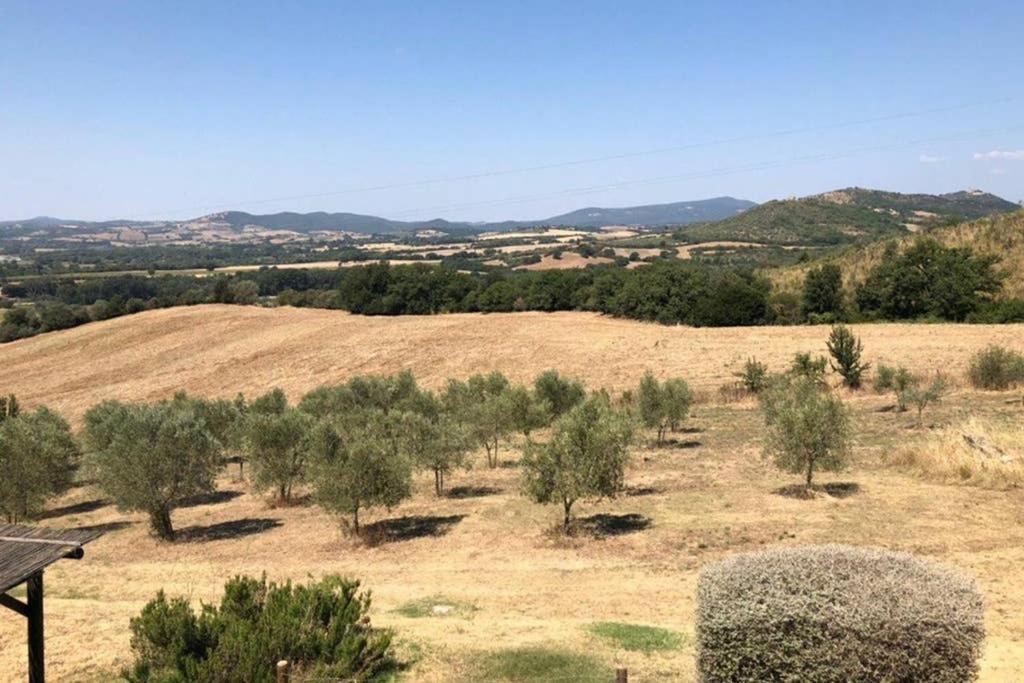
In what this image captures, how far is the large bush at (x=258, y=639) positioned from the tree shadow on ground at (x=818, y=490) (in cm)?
1817

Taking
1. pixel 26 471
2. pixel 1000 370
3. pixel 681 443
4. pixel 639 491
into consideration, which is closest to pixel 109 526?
pixel 26 471

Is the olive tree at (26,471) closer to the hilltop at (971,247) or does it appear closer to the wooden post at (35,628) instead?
the wooden post at (35,628)

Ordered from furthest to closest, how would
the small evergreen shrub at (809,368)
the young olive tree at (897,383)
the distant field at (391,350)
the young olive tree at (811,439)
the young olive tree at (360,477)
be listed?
the distant field at (391,350)
the small evergreen shrub at (809,368)
the young olive tree at (897,383)
the young olive tree at (811,439)
the young olive tree at (360,477)

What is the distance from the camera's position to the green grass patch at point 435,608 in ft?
56.3

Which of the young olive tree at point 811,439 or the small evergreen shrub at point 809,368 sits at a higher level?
the young olive tree at point 811,439

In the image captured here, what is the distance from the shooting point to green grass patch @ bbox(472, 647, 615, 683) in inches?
507

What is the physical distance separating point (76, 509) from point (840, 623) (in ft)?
118

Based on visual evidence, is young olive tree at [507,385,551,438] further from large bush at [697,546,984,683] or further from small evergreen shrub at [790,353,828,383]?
large bush at [697,546,984,683]

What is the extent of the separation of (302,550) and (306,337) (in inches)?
2454

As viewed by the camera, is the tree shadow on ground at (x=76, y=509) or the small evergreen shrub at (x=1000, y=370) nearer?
the tree shadow on ground at (x=76, y=509)

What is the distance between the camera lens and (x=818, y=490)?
27047 mm

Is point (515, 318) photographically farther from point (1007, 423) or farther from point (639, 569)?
point (639, 569)

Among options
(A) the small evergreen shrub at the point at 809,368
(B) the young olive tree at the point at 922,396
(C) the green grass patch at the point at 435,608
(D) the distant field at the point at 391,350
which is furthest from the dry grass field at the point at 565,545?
(D) the distant field at the point at 391,350

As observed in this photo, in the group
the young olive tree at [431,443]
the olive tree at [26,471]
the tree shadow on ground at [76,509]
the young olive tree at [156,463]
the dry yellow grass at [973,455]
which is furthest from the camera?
the tree shadow on ground at [76,509]
